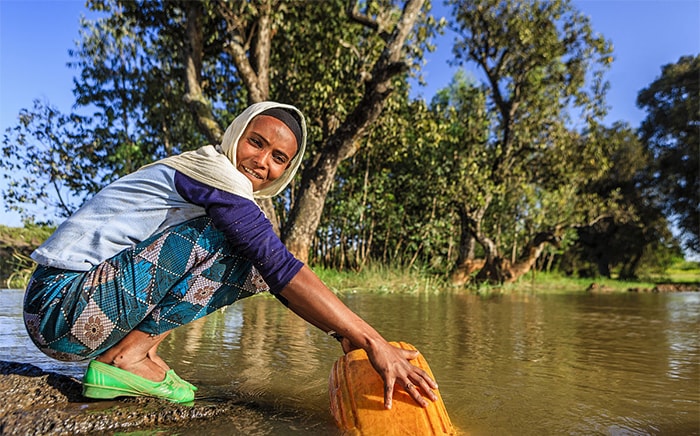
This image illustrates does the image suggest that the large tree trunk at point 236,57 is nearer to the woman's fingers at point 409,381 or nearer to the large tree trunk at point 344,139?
the large tree trunk at point 344,139

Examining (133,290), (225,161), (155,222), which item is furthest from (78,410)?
(225,161)

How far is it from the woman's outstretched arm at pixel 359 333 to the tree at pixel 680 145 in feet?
73.6

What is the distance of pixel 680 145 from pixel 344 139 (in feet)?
63.8

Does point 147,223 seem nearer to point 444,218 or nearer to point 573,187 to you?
point 444,218

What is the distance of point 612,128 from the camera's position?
21203 mm

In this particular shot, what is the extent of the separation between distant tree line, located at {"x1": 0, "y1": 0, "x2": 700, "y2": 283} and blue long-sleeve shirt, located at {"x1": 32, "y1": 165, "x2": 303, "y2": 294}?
5029 mm

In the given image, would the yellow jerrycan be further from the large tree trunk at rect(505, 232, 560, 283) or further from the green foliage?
the large tree trunk at rect(505, 232, 560, 283)

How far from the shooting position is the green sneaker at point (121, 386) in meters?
1.61

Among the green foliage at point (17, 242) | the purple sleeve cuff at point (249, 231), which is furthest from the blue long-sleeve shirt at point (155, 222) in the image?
the green foliage at point (17, 242)

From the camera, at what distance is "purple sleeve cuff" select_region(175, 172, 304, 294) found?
1.50 metres

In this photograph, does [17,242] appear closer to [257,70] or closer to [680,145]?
[257,70]

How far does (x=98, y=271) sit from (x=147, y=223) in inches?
8.1

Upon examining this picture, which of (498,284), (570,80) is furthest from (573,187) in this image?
(498,284)

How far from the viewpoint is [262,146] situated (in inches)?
71.0
